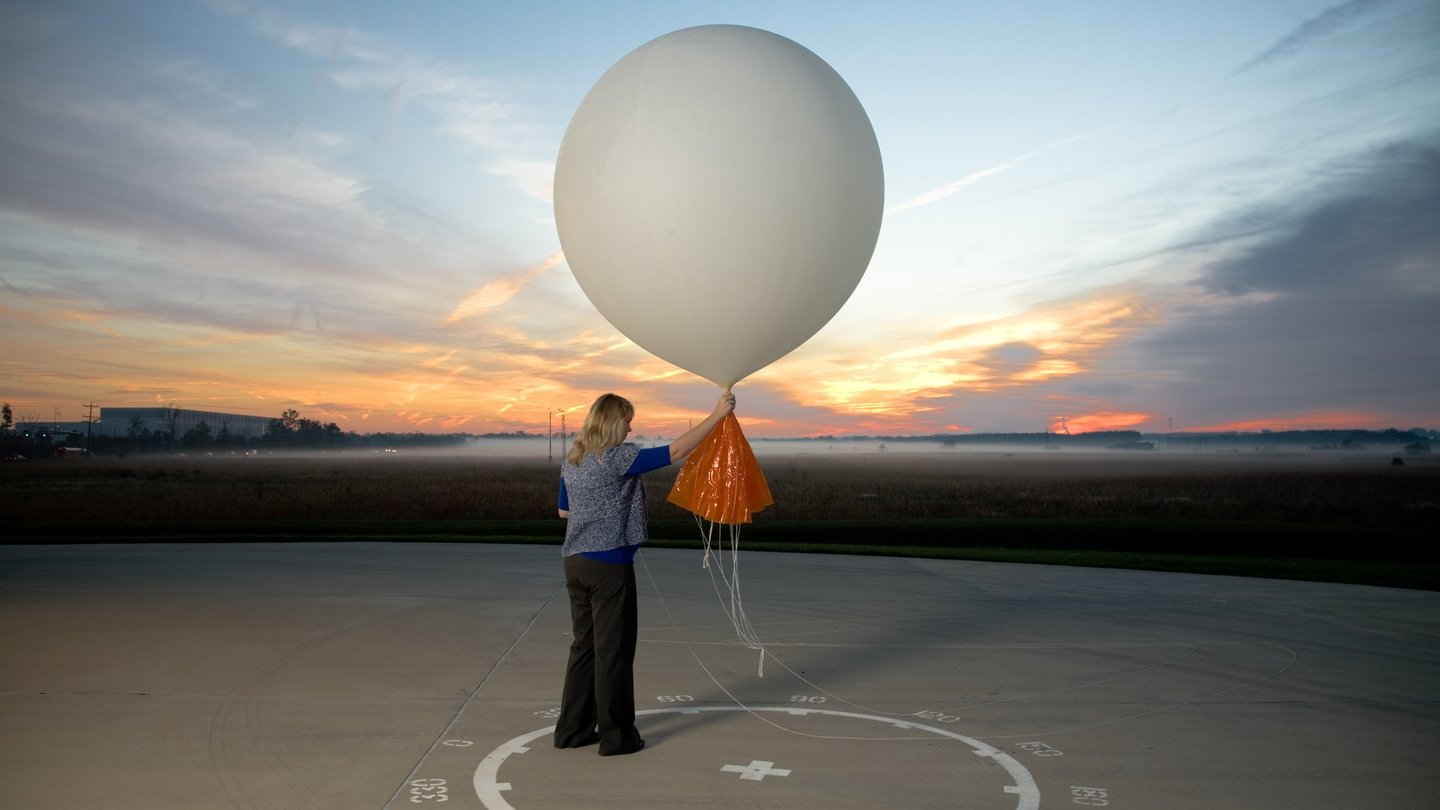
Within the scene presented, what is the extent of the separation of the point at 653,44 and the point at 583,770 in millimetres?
3880

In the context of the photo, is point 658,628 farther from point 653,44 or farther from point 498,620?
point 653,44

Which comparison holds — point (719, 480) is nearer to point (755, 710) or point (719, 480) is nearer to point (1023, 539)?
point (755, 710)

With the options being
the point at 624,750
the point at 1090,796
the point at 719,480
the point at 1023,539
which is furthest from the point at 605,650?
the point at 1023,539

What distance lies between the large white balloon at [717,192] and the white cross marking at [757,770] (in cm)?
215

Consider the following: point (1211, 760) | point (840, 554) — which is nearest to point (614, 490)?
point (1211, 760)

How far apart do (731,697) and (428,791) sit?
7.34 feet

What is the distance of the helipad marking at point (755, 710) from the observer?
4180 mm

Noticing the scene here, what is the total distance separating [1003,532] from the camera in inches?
782

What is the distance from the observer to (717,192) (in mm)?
4980

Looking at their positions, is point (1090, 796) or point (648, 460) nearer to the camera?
point (1090, 796)

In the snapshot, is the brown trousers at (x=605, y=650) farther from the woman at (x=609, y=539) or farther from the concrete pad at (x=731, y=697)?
the concrete pad at (x=731, y=697)

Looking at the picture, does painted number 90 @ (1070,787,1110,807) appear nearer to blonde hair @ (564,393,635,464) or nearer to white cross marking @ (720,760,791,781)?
white cross marking @ (720,760,791,781)

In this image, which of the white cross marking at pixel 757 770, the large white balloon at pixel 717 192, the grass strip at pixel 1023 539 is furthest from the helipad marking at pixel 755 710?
the grass strip at pixel 1023 539

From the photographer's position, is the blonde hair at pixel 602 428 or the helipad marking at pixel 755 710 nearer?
→ the helipad marking at pixel 755 710
